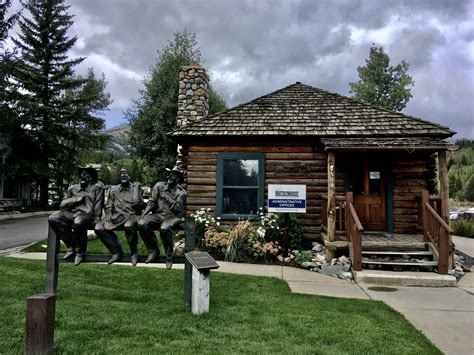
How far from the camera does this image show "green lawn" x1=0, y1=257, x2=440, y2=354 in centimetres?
356

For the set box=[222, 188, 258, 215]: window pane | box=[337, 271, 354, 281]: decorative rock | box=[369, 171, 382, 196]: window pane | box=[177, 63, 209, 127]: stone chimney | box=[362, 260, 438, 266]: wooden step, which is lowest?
box=[337, 271, 354, 281]: decorative rock

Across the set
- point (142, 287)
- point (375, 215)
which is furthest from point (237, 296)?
point (375, 215)

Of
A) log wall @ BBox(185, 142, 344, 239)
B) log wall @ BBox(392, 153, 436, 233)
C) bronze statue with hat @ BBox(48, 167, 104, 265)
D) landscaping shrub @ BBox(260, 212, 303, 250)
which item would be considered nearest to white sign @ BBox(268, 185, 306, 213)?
landscaping shrub @ BBox(260, 212, 303, 250)

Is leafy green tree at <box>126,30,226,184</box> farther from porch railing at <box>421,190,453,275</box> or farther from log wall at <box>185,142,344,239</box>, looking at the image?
porch railing at <box>421,190,453,275</box>

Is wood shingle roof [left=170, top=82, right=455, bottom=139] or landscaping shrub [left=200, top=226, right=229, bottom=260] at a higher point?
wood shingle roof [left=170, top=82, right=455, bottom=139]

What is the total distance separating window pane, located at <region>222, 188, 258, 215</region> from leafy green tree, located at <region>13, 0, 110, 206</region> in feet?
56.6

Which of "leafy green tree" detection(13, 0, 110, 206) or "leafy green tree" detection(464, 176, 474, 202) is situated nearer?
"leafy green tree" detection(13, 0, 110, 206)

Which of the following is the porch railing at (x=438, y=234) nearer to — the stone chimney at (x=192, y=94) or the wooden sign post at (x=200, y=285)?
the wooden sign post at (x=200, y=285)

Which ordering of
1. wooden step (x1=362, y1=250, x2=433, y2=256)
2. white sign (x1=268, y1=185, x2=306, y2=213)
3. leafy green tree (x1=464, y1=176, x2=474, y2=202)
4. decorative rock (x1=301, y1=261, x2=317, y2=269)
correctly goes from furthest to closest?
1. leafy green tree (x1=464, y1=176, x2=474, y2=202)
2. white sign (x1=268, y1=185, x2=306, y2=213)
3. decorative rock (x1=301, y1=261, x2=317, y2=269)
4. wooden step (x1=362, y1=250, x2=433, y2=256)

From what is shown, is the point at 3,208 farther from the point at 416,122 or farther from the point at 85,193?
the point at 416,122

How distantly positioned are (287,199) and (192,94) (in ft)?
21.9

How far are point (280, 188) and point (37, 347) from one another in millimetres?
6549

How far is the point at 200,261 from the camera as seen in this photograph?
176 inches

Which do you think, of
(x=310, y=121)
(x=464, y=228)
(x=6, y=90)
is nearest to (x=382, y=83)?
(x=464, y=228)
